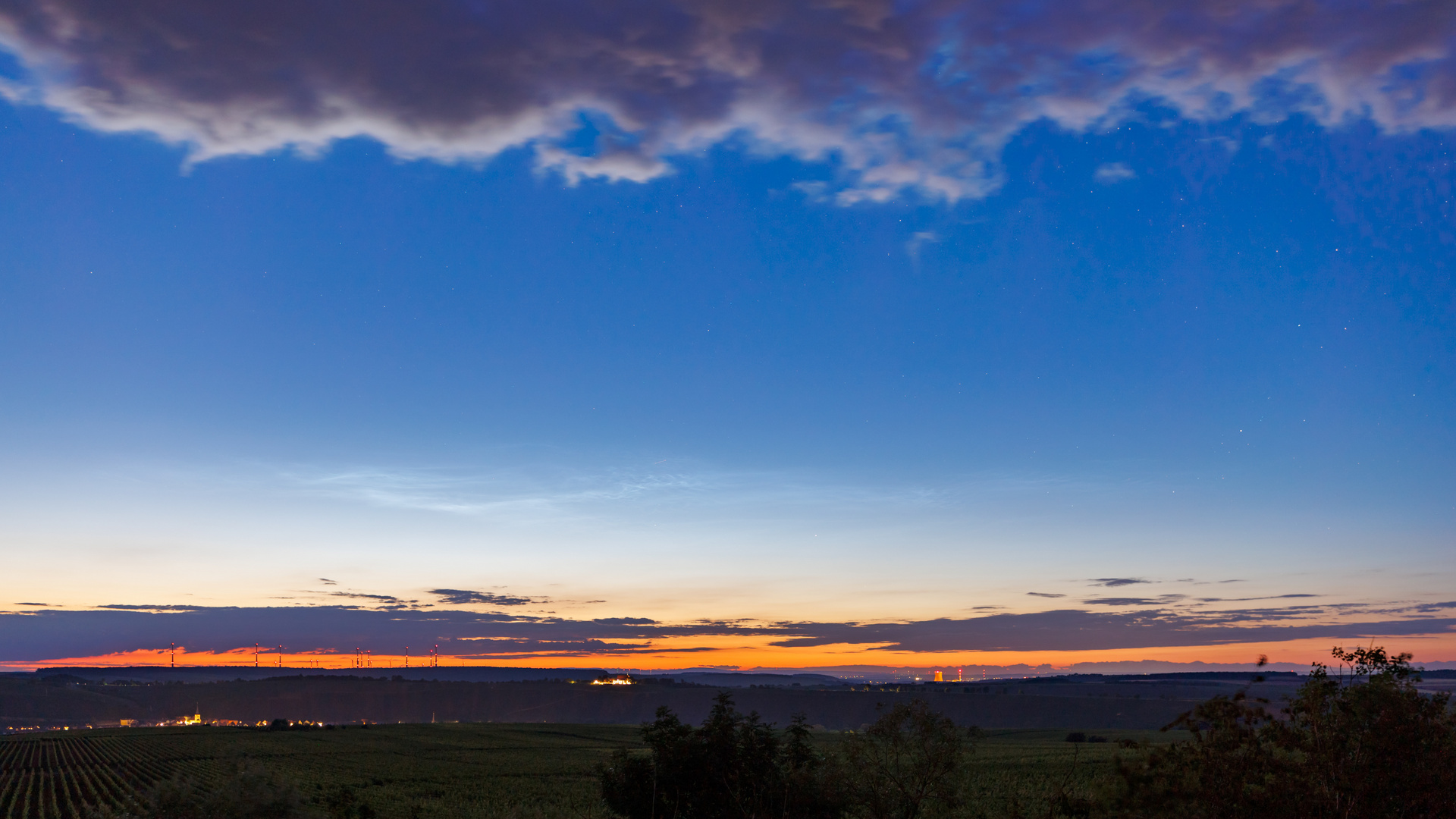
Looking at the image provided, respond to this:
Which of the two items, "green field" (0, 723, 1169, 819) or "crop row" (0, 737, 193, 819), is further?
"green field" (0, 723, 1169, 819)

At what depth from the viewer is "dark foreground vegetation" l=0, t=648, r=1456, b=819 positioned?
11695mm

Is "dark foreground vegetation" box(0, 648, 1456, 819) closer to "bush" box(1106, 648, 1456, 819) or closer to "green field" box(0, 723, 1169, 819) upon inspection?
"bush" box(1106, 648, 1456, 819)

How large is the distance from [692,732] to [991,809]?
4314 centimetres

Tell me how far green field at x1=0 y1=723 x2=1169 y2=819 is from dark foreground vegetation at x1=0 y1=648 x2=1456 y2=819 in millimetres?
786

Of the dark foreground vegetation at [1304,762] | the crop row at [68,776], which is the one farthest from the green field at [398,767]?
the dark foreground vegetation at [1304,762]

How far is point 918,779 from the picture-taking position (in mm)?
34031

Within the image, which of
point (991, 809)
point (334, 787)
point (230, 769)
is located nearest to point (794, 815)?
point (230, 769)

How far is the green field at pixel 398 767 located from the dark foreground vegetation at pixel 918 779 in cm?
79

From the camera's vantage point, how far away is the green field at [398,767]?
8169 cm

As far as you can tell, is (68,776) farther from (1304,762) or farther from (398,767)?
(1304,762)

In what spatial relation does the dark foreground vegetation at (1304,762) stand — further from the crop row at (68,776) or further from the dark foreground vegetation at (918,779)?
the crop row at (68,776)

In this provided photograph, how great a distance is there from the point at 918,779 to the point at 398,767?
352 feet

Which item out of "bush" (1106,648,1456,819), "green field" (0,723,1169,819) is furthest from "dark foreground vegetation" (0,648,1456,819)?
"green field" (0,723,1169,819)

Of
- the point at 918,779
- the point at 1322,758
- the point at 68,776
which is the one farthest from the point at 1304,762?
the point at 68,776
